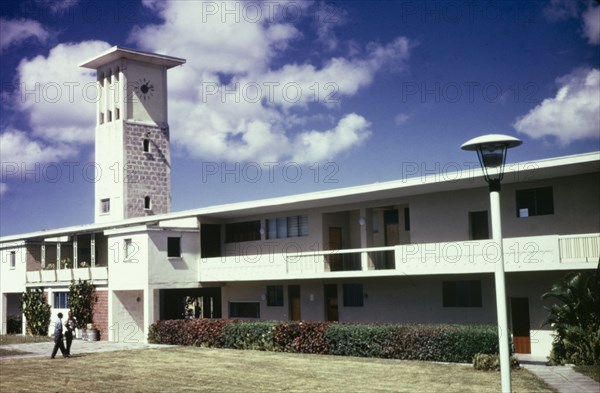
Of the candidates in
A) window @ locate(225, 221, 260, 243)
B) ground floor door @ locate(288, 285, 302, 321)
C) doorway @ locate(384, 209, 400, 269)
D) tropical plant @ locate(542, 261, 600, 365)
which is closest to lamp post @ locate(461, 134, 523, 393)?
tropical plant @ locate(542, 261, 600, 365)

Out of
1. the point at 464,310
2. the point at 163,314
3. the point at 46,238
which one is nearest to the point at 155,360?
the point at 163,314

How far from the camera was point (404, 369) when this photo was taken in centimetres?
2083

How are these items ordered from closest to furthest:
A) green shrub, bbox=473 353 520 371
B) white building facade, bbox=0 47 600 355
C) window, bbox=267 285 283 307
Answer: green shrub, bbox=473 353 520 371 < white building facade, bbox=0 47 600 355 < window, bbox=267 285 283 307

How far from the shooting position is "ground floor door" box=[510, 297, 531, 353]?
2500 centimetres

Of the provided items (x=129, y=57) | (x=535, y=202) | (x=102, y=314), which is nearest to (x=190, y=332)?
(x=102, y=314)

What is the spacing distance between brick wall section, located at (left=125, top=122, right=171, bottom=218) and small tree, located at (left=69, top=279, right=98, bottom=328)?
12.1 meters

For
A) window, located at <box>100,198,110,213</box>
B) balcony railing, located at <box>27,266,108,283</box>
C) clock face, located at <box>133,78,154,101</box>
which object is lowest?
balcony railing, located at <box>27,266,108,283</box>

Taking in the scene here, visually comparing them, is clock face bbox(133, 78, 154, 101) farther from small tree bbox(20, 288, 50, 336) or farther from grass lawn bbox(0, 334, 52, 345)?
grass lawn bbox(0, 334, 52, 345)

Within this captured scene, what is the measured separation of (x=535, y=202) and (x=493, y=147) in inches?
602

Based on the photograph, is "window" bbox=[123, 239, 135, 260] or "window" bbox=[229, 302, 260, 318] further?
"window" bbox=[229, 302, 260, 318]

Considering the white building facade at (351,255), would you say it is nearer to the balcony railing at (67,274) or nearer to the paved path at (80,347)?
the balcony railing at (67,274)

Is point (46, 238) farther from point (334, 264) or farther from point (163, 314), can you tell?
point (334, 264)

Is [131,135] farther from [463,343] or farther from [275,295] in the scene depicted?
[463,343]

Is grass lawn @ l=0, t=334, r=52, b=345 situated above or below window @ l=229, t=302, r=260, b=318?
below
